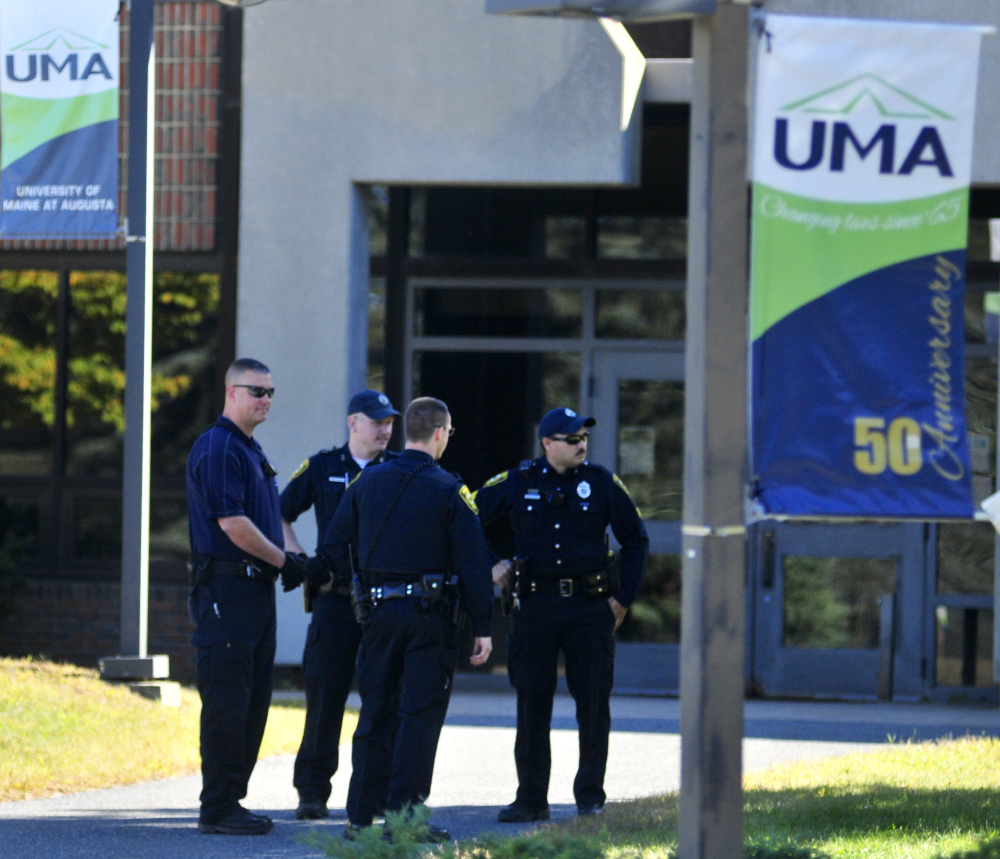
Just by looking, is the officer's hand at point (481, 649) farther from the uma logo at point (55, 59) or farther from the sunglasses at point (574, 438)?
the uma logo at point (55, 59)

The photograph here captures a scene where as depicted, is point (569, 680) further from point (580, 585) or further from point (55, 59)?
point (55, 59)

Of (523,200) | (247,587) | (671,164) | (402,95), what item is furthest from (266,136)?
(247,587)

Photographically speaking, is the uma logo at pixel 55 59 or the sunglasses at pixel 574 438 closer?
the sunglasses at pixel 574 438

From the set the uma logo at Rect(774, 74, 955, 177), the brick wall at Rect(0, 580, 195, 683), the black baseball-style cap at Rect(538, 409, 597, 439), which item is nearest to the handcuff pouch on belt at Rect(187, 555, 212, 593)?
the black baseball-style cap at Rect(538, 409, 597, 439)

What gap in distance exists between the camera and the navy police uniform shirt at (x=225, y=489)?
6789 millimetres

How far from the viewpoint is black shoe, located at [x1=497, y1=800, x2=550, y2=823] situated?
7.08 m

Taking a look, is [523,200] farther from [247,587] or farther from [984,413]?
[247,587]

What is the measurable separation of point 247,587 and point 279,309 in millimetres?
4901

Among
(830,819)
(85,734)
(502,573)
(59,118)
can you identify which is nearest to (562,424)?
(502,573)

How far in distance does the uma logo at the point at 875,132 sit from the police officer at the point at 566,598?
3.06m

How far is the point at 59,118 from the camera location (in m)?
→ 10.3

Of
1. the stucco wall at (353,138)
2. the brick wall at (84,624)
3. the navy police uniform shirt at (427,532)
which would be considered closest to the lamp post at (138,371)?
the stucco wall at (353,138)

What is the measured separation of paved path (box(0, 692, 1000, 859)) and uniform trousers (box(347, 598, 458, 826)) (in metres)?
0.41

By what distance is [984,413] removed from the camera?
12180 mm
